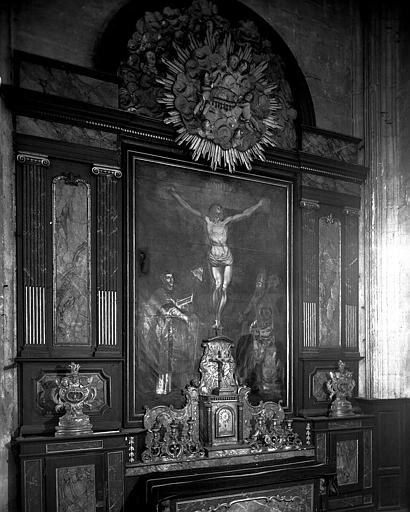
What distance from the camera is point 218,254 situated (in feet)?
24.1

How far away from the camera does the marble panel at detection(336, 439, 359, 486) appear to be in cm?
779

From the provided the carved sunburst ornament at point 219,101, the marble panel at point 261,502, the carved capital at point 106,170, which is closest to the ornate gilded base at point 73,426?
the marble panel at point 261,502

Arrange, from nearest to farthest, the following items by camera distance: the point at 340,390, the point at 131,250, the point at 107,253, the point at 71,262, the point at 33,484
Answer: the point at 33,484 < the point at 71,262 < the point at 107,253 < the point at 131,250 < the point at 340,390

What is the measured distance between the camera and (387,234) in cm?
847

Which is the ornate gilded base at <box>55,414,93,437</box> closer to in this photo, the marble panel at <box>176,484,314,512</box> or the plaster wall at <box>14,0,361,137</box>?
the marble panel at <box>176,484,314,512</box>

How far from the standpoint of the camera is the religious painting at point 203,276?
6801mm

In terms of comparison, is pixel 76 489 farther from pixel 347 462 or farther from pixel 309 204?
pixel 309 204

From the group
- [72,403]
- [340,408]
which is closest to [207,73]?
[72,403]

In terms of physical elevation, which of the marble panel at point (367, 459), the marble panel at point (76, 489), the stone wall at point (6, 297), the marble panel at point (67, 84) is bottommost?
the marble panel at point (367, 459)

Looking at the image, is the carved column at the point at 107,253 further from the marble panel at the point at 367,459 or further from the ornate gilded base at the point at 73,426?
the marble panel at the point at 367,459

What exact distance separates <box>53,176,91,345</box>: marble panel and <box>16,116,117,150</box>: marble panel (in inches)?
17.9

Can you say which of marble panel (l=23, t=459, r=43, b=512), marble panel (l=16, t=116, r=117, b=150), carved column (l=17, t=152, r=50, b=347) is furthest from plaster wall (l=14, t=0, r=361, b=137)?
marble panel (l=23, t=459, r=43, b=512)

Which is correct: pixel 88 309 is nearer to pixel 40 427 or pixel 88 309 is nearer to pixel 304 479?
pixel 40 427

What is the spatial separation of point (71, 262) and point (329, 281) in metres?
3.72
